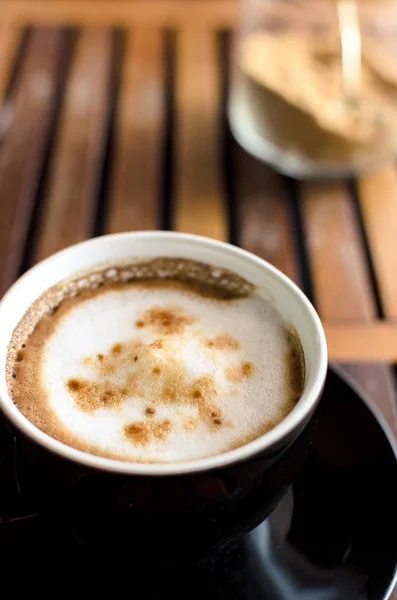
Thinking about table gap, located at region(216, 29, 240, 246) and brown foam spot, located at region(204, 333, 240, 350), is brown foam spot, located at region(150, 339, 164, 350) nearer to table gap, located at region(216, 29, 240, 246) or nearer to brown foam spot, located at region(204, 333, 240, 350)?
brown foam spot, located at region(204, 333, 240, 350)

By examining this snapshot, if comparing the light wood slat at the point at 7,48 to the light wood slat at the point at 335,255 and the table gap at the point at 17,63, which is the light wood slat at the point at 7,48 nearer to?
the table gap at the point at 17,63

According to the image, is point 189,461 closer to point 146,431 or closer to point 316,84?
point 146,431

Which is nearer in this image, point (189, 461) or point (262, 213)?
point (189, 461)

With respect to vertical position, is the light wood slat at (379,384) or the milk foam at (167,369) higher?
the milk foam at (167,369)

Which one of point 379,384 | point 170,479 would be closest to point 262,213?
point 379,384

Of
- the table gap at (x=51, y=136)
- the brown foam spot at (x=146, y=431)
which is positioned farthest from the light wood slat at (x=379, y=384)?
the table gap at (x=51, y=136)
